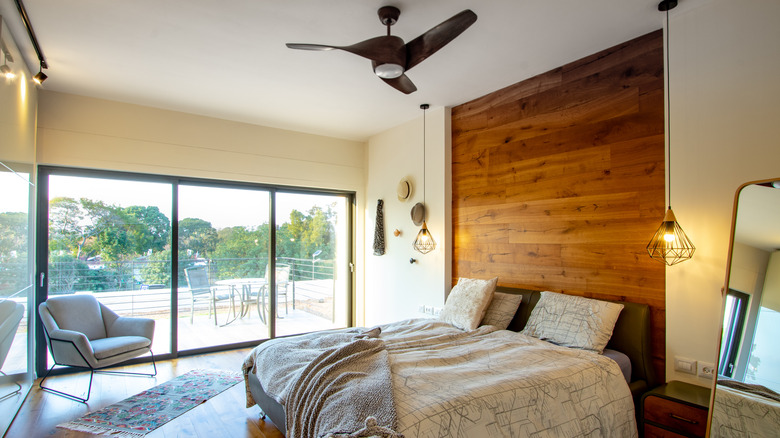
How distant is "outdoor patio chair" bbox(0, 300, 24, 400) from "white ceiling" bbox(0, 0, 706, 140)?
1.77 meters

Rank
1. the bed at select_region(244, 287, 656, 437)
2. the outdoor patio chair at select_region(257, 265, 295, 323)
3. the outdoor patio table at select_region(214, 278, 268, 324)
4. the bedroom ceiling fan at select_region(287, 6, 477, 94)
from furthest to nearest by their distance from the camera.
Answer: the outdoor patio chair at select_region(257, 265, 295, 323), the outdoor patio table at select_region(214, 278, 268, 324), the bedroom ceiling fan at select_region(287, 6, 477, 94), the bed at select_region(244, 287, 656, 437)

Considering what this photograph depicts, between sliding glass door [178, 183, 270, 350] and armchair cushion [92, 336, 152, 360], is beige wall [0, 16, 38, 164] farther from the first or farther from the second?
armchair cushion [92, 336, 152, 360]

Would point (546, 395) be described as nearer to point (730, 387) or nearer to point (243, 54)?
point (730, 387)

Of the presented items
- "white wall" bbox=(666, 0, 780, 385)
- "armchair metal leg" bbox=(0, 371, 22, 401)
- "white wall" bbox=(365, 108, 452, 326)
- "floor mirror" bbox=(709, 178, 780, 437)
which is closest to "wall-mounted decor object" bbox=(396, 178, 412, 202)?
"white wall" bbox=(365, 108, 452, 326)

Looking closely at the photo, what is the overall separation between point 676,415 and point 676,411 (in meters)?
0.02

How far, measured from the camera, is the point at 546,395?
214cm

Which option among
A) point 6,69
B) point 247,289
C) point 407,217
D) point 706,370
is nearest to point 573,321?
point 706,370

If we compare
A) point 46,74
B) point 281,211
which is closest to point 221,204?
point 281,211

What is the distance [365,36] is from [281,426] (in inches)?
102

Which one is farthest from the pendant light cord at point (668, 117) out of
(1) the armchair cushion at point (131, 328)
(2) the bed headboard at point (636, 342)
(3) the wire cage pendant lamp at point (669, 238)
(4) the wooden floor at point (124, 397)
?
Result: (1) the armchair cushion at point (131, 328)

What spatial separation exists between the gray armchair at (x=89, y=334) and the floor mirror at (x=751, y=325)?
4.21m

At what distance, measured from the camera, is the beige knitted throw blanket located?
178cm

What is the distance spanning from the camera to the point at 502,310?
11.1ft

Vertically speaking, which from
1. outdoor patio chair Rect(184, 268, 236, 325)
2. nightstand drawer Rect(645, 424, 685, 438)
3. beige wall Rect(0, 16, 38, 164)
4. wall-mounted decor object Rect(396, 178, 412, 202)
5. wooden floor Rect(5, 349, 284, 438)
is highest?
beige wall Rect(0, 16, 38, 164)
